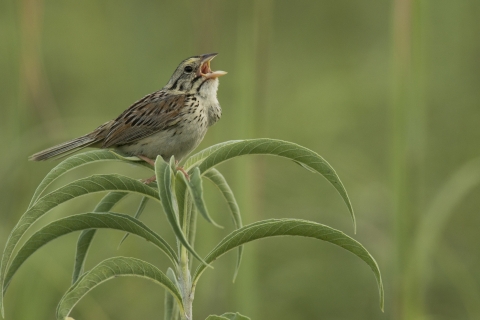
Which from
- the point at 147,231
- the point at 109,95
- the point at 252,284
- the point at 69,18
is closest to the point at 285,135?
the point at 109,95

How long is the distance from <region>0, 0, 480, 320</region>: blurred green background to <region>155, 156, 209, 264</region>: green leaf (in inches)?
58.2

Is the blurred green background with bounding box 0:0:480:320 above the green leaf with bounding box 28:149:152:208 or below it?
below

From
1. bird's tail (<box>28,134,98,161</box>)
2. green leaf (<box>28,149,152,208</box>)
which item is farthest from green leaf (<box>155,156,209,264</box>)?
bird's tail (<box>28,134,98,161</box>)

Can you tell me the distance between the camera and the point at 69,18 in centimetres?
941

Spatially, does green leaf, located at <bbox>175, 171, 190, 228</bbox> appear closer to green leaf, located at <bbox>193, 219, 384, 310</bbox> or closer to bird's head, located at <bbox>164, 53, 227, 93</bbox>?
green leaf, located at <bbox>193, 219, 384, 310</bbox>

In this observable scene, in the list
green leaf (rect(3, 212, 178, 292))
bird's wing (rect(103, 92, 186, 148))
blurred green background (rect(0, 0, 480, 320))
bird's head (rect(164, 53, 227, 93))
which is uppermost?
bird's head (rect(164, 53, 227, 93))

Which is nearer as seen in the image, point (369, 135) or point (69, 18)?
point (369, 135)

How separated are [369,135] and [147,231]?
6698mm

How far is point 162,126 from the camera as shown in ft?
10.4

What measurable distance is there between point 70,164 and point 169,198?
345 millimetres

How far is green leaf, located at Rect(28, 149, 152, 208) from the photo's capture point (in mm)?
1690

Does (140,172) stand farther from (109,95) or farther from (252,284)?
(109,95)

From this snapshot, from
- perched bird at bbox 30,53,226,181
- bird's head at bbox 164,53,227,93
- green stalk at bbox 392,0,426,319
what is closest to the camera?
green stalk at bbox 392,0,426,319

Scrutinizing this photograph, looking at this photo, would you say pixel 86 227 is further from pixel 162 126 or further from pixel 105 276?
pixel 162 126
